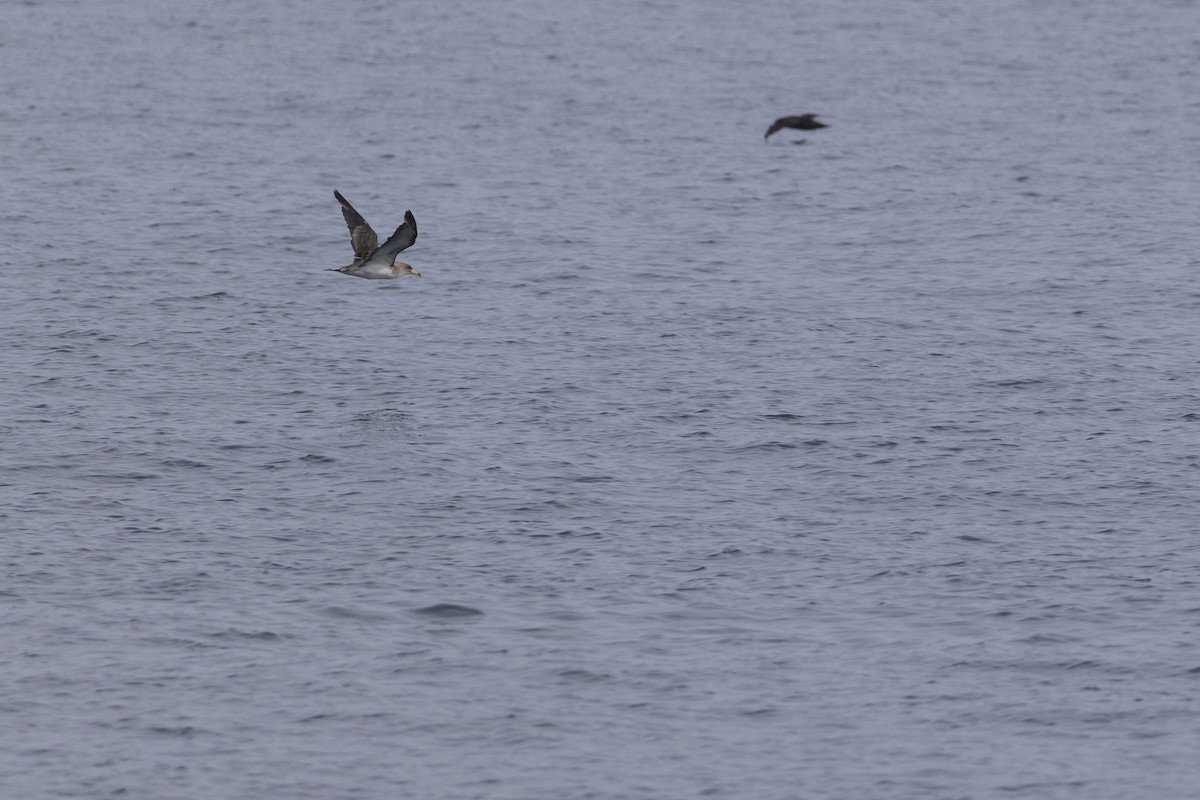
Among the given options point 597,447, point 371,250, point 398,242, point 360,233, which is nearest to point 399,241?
point 398,242

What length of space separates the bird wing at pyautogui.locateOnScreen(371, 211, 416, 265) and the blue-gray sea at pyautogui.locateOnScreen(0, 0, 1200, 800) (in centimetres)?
472

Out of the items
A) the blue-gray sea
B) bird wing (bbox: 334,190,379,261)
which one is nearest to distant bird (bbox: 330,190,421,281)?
bird wing (bbox: 334,190,379,261)

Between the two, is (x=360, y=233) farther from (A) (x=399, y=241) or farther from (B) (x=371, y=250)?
(A) (x=399, y=241)

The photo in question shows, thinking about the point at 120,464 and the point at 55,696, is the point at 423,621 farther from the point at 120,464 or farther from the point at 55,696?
the point at 120,464

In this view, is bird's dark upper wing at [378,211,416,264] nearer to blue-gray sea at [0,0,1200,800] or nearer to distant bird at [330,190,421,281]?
distant bird at [330,190,421,281]

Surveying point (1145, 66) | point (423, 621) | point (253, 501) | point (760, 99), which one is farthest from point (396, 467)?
point (1145, 66)

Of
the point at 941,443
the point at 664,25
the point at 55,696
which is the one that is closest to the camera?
the point at 55,696

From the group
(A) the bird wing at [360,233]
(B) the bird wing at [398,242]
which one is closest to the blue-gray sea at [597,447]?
(B) the bird wing at [398,242]

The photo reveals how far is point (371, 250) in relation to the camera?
173 feet

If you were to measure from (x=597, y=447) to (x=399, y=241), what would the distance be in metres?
7.42

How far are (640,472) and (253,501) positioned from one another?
968cm

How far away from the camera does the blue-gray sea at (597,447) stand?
1471 inches

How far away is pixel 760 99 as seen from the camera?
335 feet

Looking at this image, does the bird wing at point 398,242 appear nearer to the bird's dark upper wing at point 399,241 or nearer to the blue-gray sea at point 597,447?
the bird's dark upper wing at point 399,241
